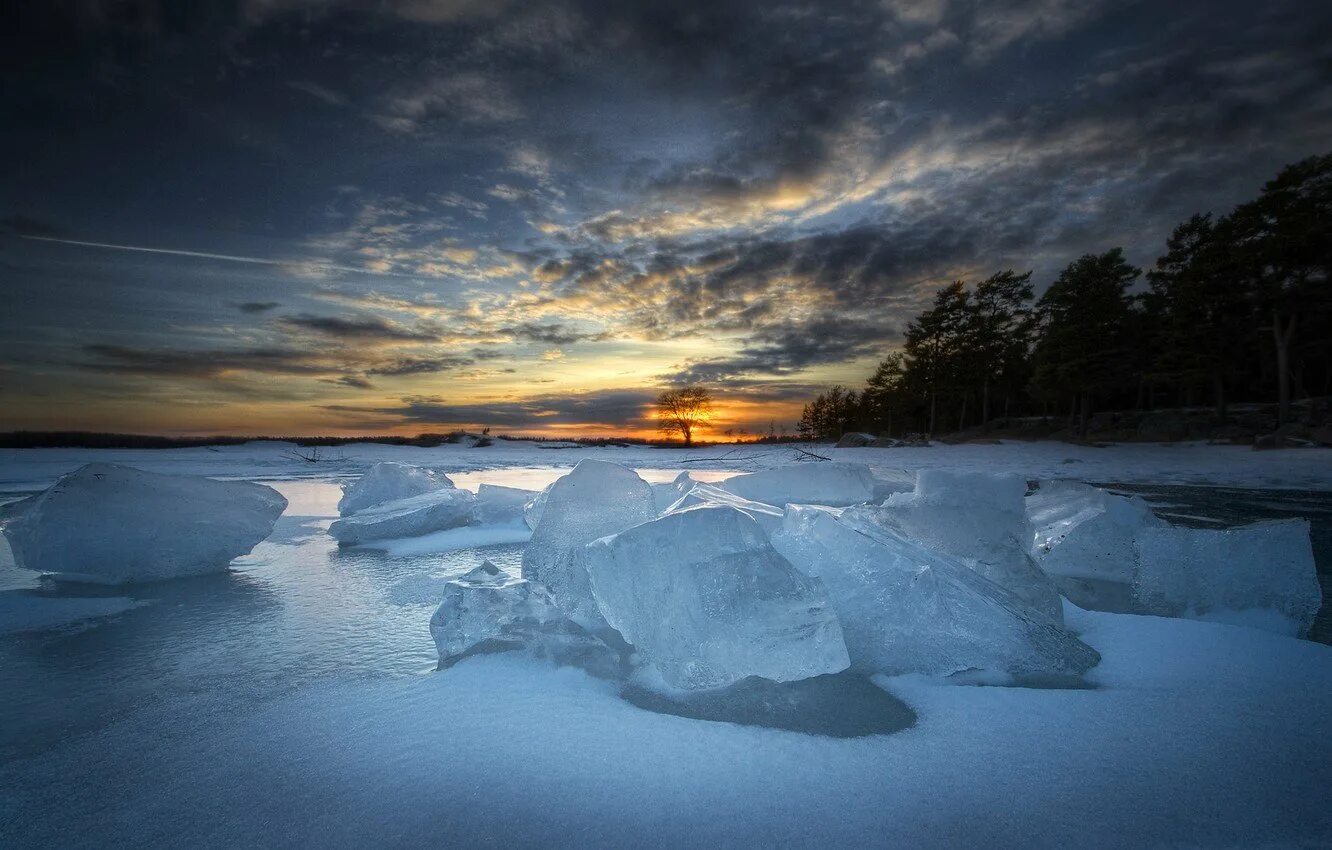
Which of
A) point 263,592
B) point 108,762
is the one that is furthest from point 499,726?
point 263,592

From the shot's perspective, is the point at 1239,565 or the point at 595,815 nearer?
the point at 595,815

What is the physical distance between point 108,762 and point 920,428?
4912 cm

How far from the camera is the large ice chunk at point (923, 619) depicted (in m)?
1.71

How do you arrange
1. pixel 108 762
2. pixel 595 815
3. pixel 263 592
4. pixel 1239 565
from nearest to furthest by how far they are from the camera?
pixel 595 815
pixel 108 762
pixel 1239 565
pixel 263 592

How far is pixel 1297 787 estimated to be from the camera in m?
1.17

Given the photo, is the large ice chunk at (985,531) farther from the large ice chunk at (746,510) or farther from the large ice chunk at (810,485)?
the large ice chunk at (810,485)

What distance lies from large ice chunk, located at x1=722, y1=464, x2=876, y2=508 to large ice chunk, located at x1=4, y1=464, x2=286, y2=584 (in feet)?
17.0

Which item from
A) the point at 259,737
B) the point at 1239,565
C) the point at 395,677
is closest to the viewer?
the point at 259,737

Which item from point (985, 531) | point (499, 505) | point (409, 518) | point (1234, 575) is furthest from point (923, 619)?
point (499, 505)

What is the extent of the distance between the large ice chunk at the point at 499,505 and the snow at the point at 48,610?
8.88 ft

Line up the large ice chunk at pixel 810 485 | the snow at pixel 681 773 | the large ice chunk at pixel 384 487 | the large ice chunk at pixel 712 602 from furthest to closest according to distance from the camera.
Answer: the large ice chunk at pixel 810 485 < the large ice chunk at pixel 384 487 < the large ice chunk at pixel 712 602 < the snow at pixel 681 773

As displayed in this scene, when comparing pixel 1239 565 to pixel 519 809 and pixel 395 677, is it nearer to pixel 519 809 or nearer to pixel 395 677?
pixel 519 809

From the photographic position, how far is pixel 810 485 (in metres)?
6.85

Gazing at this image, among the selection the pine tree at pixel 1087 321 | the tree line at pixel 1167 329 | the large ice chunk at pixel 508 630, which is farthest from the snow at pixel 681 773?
the pine tree at pixel 1087 321
